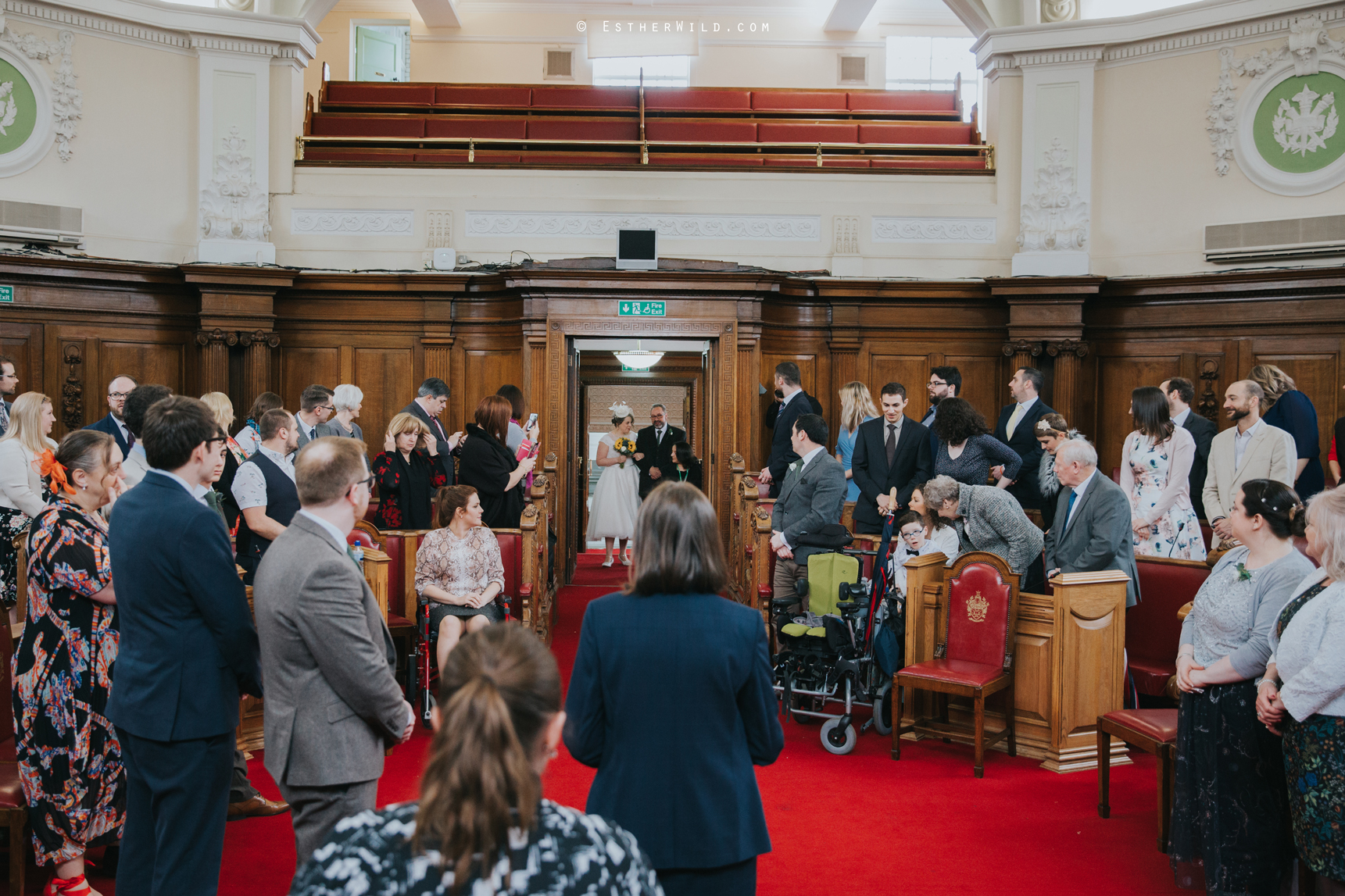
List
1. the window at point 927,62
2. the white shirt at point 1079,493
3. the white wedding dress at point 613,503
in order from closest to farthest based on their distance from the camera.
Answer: the white shirt at point 1079,493 < the white wedding dress at point 613,503 < the window at point 927,62

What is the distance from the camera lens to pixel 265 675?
2266 mm

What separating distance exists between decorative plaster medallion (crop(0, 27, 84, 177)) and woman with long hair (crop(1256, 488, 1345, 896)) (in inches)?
357

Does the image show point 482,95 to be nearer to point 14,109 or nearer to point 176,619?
point 14,109

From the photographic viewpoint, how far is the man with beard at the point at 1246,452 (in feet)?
16.9

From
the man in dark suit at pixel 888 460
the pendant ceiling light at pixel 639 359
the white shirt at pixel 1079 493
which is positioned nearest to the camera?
the white shirt at pixel 1079 493

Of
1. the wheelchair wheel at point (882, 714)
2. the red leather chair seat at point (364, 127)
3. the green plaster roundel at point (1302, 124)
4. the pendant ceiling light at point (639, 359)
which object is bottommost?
the wheelchair wheel at point (882, 714)

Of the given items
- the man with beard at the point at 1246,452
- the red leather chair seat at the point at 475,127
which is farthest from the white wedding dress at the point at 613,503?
the man with beard at the point at 1246,452

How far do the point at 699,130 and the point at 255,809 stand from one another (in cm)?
793

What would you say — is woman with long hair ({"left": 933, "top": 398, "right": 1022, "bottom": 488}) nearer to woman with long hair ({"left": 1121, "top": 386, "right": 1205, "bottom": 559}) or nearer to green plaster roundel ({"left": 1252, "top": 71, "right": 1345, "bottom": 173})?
woman with long hair ({"left": 1121, "top": 386, "right": 1205, "bottom": 559})

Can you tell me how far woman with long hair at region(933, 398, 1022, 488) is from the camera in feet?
17.0

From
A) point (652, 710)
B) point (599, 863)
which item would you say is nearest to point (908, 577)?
point (652, 710)

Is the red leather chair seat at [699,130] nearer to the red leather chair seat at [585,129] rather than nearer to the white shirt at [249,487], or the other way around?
the red leather chair seat at [585,129]

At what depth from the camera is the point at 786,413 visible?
6945mm

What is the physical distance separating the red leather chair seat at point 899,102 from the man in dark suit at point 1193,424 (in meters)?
5.38
